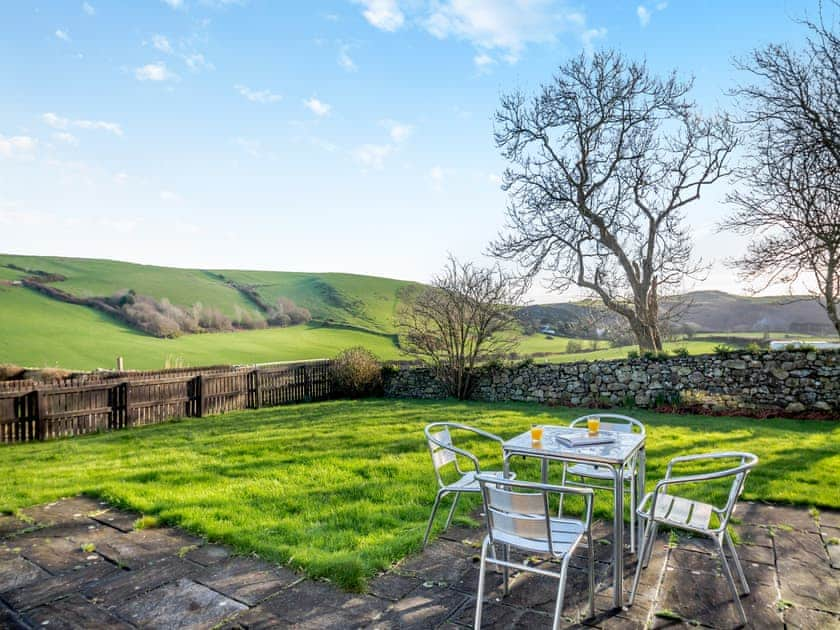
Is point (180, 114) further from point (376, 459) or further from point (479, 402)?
point (479, 402)

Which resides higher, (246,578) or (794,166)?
(794,166)

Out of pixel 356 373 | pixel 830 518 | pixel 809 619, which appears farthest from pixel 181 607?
pixel 356 373

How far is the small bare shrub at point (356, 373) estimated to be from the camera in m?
14.8

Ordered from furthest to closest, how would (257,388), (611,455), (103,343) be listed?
(103,343) < (257,388) < (611,455)

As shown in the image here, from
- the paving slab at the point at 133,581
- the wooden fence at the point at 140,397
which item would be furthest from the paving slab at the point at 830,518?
the wooden fence at the point at 140,397

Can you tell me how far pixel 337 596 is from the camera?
2.71 meters

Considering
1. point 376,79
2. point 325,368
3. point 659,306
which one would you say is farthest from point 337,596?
point 659,306

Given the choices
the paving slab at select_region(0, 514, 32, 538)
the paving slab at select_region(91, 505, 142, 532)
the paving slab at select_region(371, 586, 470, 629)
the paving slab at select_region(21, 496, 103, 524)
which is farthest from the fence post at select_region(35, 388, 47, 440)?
the paving slab at select_region(371, 586, 470, 629)

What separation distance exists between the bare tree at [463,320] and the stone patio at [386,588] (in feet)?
32.0

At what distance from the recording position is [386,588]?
2.80 m

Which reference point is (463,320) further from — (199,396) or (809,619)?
(809,619)

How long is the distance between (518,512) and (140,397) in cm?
1050

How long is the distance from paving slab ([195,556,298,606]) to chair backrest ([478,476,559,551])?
4.58 feet

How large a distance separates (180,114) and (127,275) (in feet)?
72.5
